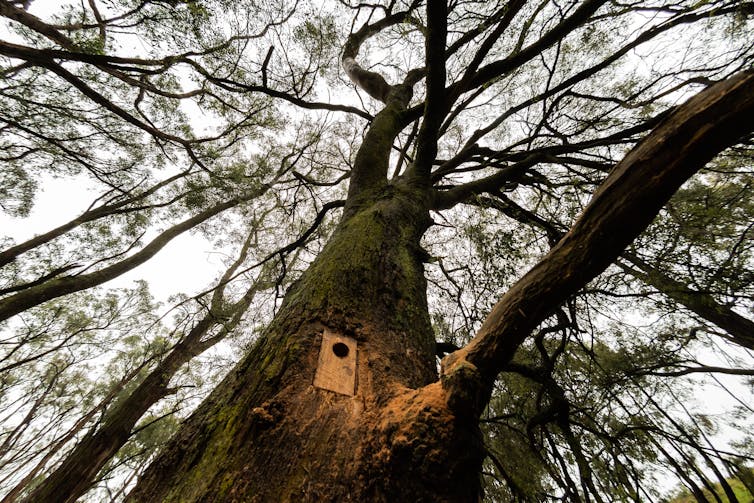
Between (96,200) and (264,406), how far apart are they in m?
5.97

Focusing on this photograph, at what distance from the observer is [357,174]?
2.38 m

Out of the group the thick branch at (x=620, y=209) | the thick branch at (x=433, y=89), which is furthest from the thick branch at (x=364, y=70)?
the thick branch at (x=620, y=209)

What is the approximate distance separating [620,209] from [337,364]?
0.82 metres

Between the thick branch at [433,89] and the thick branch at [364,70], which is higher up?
the thick branch at [364,70]

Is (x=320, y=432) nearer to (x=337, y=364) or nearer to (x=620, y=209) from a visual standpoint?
(x=337, y=364)

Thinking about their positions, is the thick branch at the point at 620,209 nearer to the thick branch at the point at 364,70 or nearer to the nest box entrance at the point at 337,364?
the nest box entrance at the point at 337,364

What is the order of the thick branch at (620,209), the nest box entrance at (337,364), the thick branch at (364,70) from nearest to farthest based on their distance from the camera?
1. the thick branch at (620,209)
2. the nest box entrance at (337,364)
3. the thick branch at (364,70)

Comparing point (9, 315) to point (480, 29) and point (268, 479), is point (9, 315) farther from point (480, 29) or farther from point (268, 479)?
point (480, 29)

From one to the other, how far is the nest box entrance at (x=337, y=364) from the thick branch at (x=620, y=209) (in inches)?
11.0

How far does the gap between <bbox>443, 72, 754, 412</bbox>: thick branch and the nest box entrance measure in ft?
0.92

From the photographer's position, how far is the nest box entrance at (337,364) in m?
0.80

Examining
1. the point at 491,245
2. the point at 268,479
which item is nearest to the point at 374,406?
the point at 268,479

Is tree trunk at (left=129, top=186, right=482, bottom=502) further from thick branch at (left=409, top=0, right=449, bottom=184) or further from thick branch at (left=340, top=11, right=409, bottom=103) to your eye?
thick branch at (left=340, top=11, right=409, bottom=103)

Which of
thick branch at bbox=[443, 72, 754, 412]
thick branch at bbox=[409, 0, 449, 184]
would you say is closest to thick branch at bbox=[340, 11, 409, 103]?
thick branch at bbox=[409, 0, 449, 184]
